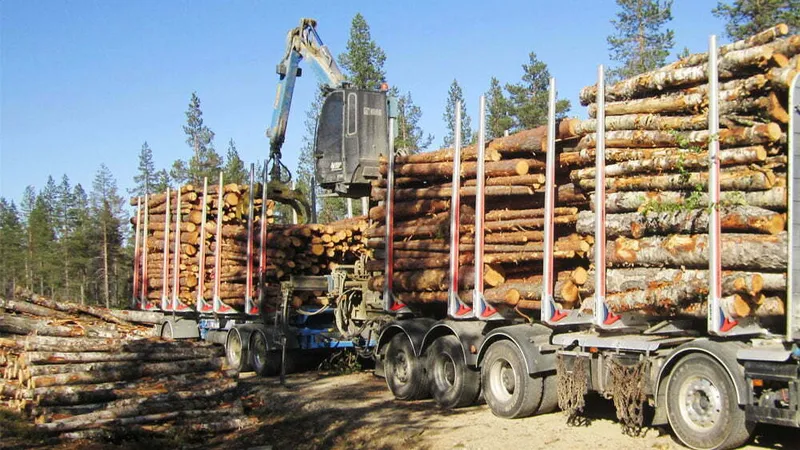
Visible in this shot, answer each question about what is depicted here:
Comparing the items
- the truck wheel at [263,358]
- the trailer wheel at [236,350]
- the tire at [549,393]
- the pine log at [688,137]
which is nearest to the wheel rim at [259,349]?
the truck wheel at [263,358]

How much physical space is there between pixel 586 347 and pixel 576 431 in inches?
38.5

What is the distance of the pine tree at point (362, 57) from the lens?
4112 cm

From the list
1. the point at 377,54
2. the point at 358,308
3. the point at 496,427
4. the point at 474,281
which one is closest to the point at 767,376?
the point at 496,427

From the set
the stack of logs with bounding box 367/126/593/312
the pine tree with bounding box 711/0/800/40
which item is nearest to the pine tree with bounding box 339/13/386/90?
the pine tree with bounding box 711/0/800/40

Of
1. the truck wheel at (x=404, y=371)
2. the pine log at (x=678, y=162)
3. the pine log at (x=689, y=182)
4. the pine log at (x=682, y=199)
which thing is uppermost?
the pine log at (x=678, y=162)

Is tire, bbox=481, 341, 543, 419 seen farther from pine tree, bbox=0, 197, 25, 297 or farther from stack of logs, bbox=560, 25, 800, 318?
pine tree, bbox=0, 197, 25, 297

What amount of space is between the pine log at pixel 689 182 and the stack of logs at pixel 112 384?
591 centimetres

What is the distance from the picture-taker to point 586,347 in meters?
9.69

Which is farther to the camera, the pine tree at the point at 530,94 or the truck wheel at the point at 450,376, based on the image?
the pine tree at the point at 530,94

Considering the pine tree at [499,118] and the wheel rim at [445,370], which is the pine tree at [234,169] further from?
the wheel rim at [445,370]

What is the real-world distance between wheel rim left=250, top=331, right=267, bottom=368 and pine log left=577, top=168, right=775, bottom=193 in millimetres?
8730

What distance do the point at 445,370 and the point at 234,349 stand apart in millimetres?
7413

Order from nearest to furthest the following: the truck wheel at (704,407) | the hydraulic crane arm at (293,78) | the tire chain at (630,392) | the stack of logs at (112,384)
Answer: the truck wheel at (704,407)
the tire chain at (630,392)
the stack of logs at (112,384)
the hydraulic crane arm at (293,78)

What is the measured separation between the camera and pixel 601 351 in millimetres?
9469
